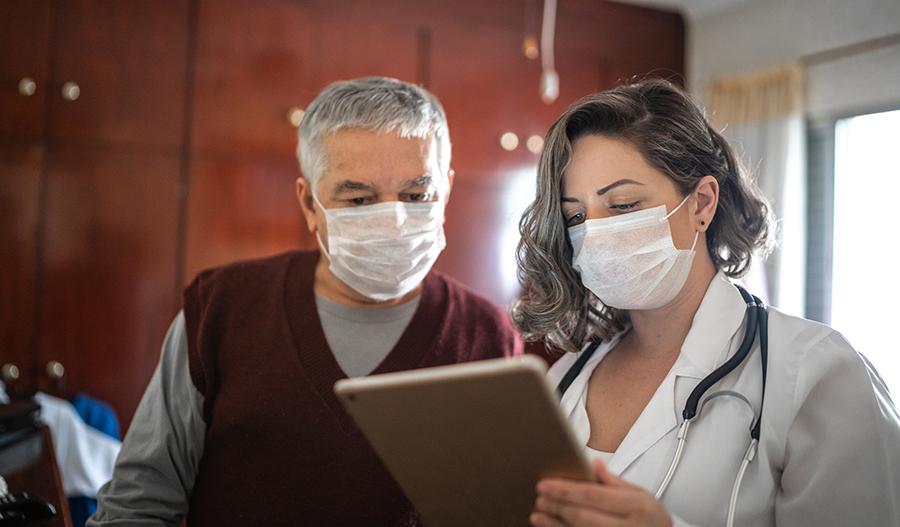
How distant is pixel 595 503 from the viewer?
893mm

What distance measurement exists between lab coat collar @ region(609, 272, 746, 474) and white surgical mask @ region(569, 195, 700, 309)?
0.07 m

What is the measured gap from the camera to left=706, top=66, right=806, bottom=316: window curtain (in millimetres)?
3746

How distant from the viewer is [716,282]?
1358 millimetres

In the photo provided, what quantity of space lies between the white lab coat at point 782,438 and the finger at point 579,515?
0.17 metres

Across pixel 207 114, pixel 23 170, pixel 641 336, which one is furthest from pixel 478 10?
pixel 641 336

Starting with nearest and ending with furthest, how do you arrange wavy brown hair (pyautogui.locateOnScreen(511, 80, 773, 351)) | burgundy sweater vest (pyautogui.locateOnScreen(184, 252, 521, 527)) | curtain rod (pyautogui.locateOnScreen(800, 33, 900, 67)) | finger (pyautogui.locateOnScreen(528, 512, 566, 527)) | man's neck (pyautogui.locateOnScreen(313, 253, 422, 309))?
finger (pyautogui.locateOnScreen(528, 512, 566, 527))
wavy brown hair (pyautogui.locateOnScreen(511, 80, 773, 351))
burgundy sweater vest (pyautogui.locateOnScreen(184, 252, 521, 527))
man's neck (pyautogui.locateOnScreen(313, 253, 422, 309))
curtain rod (pyautogui.locateOnScreen(800, 33, 900, 67))

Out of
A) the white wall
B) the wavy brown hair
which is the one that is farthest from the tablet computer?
Answer: the white wall

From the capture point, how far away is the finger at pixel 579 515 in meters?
0.90

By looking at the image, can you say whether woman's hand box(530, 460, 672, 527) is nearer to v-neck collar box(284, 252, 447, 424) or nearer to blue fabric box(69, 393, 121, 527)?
v-neck collar box(284, 252, 447, 424)

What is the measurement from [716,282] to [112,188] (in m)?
2.63

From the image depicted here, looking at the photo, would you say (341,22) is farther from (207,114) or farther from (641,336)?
(641,336)

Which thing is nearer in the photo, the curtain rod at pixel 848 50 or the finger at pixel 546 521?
the finger at pixel 546 521

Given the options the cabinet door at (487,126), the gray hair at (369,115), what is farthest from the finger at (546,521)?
the cabinet door at (487,126)

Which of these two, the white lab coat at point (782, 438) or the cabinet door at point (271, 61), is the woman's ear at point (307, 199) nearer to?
the white lab coat at point (782, 438)
